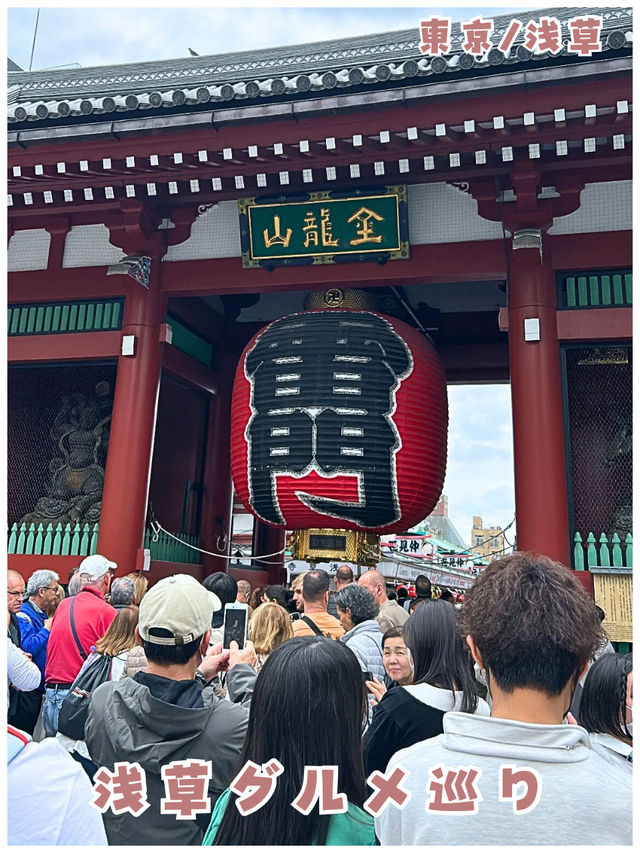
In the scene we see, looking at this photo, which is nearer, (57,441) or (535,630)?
(535,630)

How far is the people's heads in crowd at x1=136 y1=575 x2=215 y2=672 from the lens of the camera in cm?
209

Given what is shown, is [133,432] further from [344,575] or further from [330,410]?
[344,575]

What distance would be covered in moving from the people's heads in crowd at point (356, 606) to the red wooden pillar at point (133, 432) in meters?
4.17

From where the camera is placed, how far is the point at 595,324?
6.93 m

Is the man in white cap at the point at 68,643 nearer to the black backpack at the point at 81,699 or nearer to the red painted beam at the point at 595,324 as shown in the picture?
the black backpack at the point at 81,699

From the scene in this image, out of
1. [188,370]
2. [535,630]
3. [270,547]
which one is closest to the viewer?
[535,630]

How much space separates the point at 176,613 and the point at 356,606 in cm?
190

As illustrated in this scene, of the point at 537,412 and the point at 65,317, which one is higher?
the point at 65,317

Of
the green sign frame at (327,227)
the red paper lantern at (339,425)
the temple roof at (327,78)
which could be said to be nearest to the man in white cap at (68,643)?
the red paper lantern at (339,425)

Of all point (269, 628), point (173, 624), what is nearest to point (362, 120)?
point (269, 628)

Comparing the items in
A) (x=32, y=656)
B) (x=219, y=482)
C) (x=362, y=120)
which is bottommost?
(x=32, y=656)

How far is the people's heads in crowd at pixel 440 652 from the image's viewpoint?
247 cm

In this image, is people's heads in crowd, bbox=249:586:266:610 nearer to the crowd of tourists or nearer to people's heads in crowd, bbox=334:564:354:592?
people's heads in crowd, bbox=334:564:354:592

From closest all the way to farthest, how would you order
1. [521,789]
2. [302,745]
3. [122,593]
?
[521,789] < [302,745] < [122,593]
